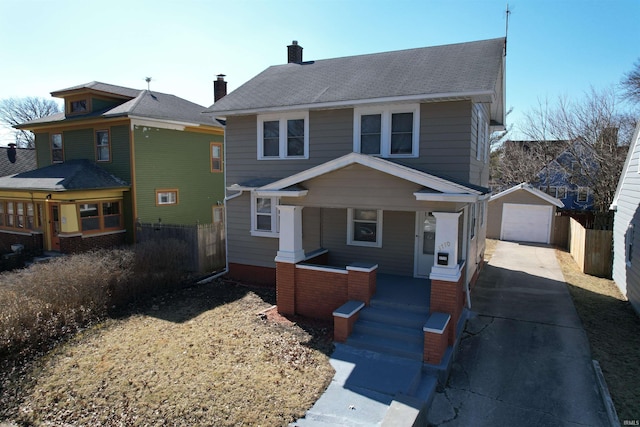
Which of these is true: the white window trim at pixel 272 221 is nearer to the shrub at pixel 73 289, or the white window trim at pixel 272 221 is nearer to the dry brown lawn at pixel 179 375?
the shrub at pixel 73 289

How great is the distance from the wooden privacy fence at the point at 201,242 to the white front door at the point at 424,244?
23.0 ft

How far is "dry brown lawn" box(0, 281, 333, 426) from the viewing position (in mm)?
5773

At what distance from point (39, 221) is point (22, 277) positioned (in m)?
8.78

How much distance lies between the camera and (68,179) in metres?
15.5

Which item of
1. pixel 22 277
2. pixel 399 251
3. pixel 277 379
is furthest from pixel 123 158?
pixel 277 379

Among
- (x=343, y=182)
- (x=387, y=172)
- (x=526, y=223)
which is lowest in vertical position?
(x=526, y=223)

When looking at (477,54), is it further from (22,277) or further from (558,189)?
(558,189)

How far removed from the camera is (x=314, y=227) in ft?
38.2

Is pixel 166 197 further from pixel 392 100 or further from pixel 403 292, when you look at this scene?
pixel 403 292

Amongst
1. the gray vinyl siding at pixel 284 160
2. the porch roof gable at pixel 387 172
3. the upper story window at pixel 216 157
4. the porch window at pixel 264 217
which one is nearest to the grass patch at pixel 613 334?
the porch roof gable at pixel 387 172

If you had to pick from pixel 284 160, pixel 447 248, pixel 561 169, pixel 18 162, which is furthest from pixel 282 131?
pixel 18 162

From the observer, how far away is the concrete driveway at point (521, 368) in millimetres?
6094

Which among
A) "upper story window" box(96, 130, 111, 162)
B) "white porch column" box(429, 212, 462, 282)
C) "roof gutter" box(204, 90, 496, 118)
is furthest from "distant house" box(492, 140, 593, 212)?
"upper story window" box(96, 130, 111, 162)

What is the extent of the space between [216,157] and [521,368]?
54.5 feet
